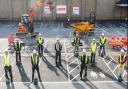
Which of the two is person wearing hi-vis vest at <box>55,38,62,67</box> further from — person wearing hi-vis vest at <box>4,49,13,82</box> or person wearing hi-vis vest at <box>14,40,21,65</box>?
person wearing hi-vis vest at <box>4,49,13,82</box>

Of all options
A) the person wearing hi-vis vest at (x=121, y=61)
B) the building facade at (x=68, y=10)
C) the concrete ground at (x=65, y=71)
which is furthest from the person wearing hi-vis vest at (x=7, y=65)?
the building facade at (x=68, y=10)

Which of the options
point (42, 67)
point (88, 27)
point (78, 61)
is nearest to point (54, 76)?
point (42, 67)

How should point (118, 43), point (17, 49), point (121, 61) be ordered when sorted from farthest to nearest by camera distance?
point (118, 43) < point (17, 49) < point (121, 61)

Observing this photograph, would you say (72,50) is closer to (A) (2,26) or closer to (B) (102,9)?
(A) (2,26)

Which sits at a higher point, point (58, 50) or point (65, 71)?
point (58, 50)

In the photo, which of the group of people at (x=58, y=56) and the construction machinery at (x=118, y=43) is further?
the construction machinery at (x=118, y=43)

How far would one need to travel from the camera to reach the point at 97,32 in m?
35.9

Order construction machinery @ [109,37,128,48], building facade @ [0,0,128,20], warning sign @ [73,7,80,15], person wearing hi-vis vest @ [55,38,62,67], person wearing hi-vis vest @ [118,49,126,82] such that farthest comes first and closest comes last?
warning sign @ [73,7,80,15]
building facade @ [0,0,128,20]
construction machinery @ [109,37,128,48]
person wearing hi-vis vest @ [55,38,62,67]
person wearing hi-vis vest @ [118,49,126,82]

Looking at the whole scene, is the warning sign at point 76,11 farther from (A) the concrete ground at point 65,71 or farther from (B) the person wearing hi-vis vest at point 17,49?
(B) the person wearing hi-vis vest at point 17,49

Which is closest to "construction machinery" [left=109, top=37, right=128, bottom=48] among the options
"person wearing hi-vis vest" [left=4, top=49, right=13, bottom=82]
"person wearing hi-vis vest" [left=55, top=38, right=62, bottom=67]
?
"person wearing hi-vis vest" [left=55, top=38, right=62, bottom=67]

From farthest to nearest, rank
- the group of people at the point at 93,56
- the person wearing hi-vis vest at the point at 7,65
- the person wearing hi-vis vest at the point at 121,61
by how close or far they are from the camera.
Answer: the person wearing hi-vis vest at the point at 121,61, the group of people at the point at 93,56, the person wearing hi-vis vest at the point at 7,65

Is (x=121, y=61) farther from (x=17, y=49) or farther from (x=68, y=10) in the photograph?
(x=68, y=10)

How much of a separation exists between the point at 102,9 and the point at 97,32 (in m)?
10.7

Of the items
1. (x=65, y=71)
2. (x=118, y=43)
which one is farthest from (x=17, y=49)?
(x=118, y=43)
